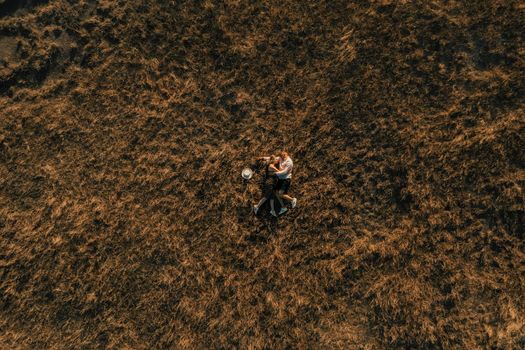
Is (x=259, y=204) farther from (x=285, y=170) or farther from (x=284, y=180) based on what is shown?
(x=285, y=170)

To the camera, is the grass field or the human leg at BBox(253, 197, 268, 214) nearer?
the grass field

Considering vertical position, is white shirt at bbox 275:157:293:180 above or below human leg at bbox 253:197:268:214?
above

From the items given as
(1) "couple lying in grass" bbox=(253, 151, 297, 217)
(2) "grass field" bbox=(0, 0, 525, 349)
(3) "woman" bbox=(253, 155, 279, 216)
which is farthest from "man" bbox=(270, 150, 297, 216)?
(2) "grass field" bbox=(0, 0, 525, 349)

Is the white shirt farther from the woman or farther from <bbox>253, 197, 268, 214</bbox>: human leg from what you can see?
<bbox>253, 197, 268, 214</bbox>: human leg

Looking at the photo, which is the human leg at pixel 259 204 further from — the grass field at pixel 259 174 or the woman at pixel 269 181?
the grass field at pixel 259 174

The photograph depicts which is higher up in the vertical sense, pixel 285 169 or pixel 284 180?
pixel 285 169

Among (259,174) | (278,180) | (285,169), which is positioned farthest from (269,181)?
(285,169)

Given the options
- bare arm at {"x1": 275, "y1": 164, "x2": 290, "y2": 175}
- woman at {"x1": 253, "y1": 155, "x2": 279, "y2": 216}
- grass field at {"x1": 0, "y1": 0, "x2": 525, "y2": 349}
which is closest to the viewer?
bare arm at {"x1": 275, "y1": 164, "x2": 290, "y2": 175}
